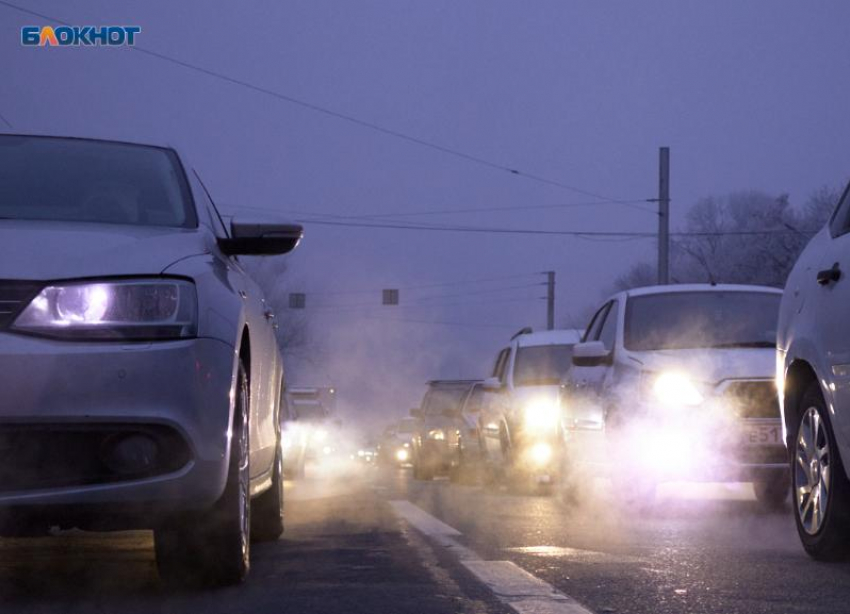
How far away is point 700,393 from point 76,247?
5.93 meters

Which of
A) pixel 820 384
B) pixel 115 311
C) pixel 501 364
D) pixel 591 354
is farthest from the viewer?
pixel 501 364

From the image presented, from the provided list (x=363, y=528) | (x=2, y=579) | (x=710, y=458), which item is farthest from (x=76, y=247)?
(x=710, y=458)

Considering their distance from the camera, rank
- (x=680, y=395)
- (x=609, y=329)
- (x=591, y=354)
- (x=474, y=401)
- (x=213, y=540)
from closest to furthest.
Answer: (x=213, y=540)
(x=680, y=395)
(x=591, y=354)
(x=609, y=329)
(x=474, y=401)

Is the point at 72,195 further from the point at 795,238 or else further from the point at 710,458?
the point at 795,238

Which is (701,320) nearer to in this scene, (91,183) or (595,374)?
(595,374)

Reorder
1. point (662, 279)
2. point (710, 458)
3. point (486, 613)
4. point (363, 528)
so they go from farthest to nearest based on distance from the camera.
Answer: point (662, 279) < point (710, 458) < point (363, 528) < point (486, 613)

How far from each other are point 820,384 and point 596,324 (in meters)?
6.26

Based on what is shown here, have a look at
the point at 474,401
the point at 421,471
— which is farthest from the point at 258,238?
the point at 421,471

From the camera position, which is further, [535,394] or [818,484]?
[535,394]

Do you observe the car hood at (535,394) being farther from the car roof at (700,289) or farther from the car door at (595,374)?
the car roof at (700,289)

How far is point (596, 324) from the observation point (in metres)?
12.7

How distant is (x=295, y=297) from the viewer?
62.1m

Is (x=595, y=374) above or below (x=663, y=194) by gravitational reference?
below

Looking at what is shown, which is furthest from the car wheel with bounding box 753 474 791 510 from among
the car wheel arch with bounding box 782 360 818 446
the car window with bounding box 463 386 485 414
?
the car window with bounding box 463 386 485 414
